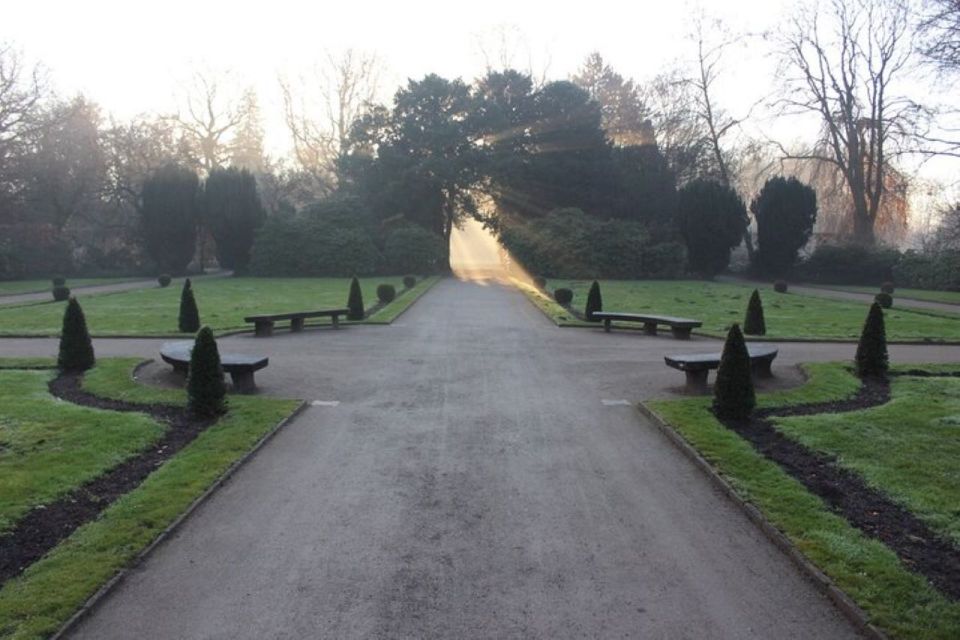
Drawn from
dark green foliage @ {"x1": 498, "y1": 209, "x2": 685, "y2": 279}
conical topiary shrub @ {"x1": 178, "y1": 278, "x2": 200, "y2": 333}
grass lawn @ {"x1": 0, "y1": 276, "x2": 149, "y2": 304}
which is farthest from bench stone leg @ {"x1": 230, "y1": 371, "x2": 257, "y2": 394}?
dark green foliage @ {"x1": 498, "y1": 209, "x2": 685, "y2": 279}

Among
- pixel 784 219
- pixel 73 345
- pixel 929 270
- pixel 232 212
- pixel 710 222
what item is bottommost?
pixel 73 345

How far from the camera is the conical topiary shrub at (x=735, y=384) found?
27.7 feet

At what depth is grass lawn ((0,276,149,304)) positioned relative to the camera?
1250 inches

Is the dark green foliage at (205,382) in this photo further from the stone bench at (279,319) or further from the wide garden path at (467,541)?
the stone bench at (279,319)

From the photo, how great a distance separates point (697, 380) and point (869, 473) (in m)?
3.81

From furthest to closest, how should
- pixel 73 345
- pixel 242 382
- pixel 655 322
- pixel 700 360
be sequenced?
pixel 655 322 → pixel 73 345 → pixel 700 360 → pixel 242 382

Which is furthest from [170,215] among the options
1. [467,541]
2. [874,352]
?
[467,541]

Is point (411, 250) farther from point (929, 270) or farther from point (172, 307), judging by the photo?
point (929, 270)

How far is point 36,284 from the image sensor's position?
36250 millimetres

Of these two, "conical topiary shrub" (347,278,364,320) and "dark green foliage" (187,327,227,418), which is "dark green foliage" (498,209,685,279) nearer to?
"conical topiary shrub" (347,278,364,320)

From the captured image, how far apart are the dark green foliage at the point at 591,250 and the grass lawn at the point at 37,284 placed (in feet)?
79.1

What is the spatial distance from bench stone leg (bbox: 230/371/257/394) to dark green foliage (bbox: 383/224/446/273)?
112 ft

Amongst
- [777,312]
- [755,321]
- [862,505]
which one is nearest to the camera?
[862,505]

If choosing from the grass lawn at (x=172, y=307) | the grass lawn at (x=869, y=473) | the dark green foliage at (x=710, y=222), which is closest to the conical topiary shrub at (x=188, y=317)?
the grass lawn at (x=172, y=307)
